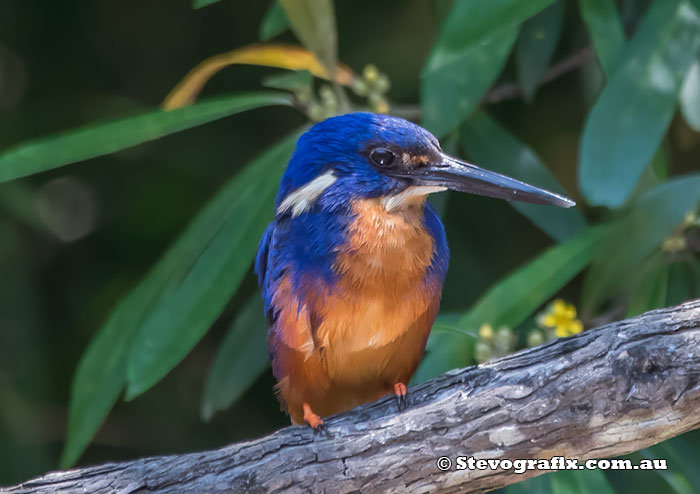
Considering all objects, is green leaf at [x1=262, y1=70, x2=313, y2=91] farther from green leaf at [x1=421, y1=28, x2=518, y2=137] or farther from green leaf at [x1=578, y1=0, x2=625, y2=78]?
green leaf at [x1=578, y1=0, x2=625, y2=78]

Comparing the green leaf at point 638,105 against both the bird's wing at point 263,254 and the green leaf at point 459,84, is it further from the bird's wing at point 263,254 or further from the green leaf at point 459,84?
the bird's wing at point 263,254

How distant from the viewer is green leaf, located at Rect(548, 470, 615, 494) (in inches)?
93.7

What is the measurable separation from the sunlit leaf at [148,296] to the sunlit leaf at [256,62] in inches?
14.1

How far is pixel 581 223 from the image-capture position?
9.34 ft

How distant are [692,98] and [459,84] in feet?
2.34

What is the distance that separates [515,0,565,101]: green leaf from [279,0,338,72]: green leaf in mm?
645

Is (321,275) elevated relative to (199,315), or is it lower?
lower

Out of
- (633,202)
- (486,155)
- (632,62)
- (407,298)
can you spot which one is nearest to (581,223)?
(633,202)

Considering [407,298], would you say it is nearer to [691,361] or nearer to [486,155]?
[691,361]

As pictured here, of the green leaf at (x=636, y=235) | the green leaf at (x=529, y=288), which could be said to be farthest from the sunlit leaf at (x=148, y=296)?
the green leaf at (x=636, y=235)

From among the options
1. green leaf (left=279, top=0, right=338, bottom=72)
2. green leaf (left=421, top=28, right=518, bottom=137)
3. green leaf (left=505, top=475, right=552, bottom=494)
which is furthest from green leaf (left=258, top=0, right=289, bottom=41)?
green leaf (left=505, top=475, right=552, bottom=494)

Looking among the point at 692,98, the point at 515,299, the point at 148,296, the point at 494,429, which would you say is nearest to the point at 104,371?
the point at 148,296

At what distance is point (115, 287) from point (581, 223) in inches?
81.8

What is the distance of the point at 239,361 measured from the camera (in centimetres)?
296
